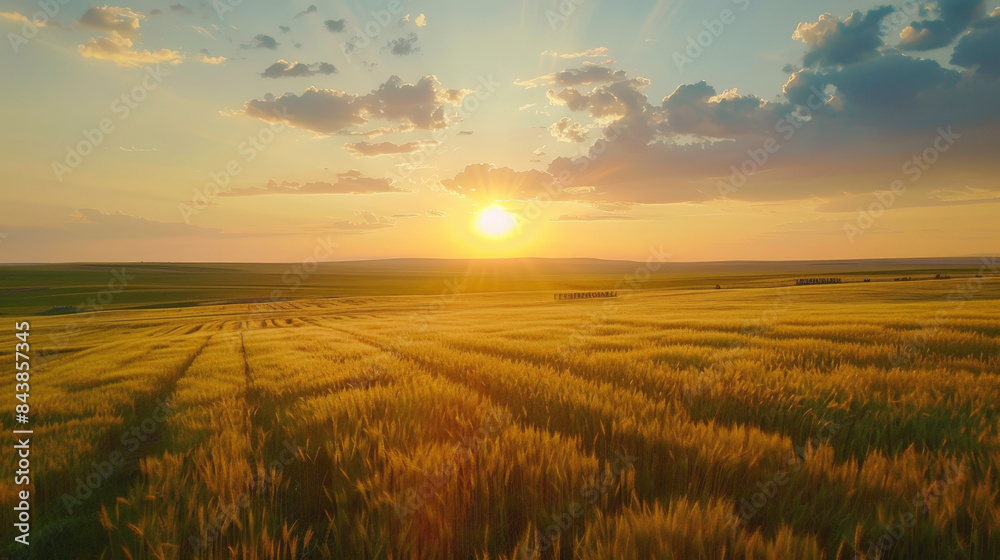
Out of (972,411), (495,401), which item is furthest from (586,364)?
(972,411)

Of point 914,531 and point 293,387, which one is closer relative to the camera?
point 914,531

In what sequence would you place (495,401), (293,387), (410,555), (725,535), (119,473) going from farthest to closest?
(293,387) < (495,401) < (119,473) < (410,555) < (725,535)

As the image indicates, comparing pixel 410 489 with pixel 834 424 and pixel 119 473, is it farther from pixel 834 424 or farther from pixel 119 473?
pixel 834 424

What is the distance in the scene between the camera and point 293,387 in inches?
266

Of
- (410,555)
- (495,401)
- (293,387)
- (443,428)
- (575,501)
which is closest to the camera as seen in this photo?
(410,555)

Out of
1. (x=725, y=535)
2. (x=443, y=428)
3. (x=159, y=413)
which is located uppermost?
(x=725, y=535)

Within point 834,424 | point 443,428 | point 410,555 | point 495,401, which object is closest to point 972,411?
point 834,424

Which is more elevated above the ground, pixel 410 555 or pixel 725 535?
pixel 725 535

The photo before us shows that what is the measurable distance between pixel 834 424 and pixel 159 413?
8.64 m

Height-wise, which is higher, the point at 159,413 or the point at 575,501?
the point at 575,501

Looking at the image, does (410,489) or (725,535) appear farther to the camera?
(410,489)

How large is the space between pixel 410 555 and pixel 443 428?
80.0 inches

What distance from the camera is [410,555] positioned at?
229 cm

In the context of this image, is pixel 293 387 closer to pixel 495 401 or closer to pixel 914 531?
pixel 495 401
